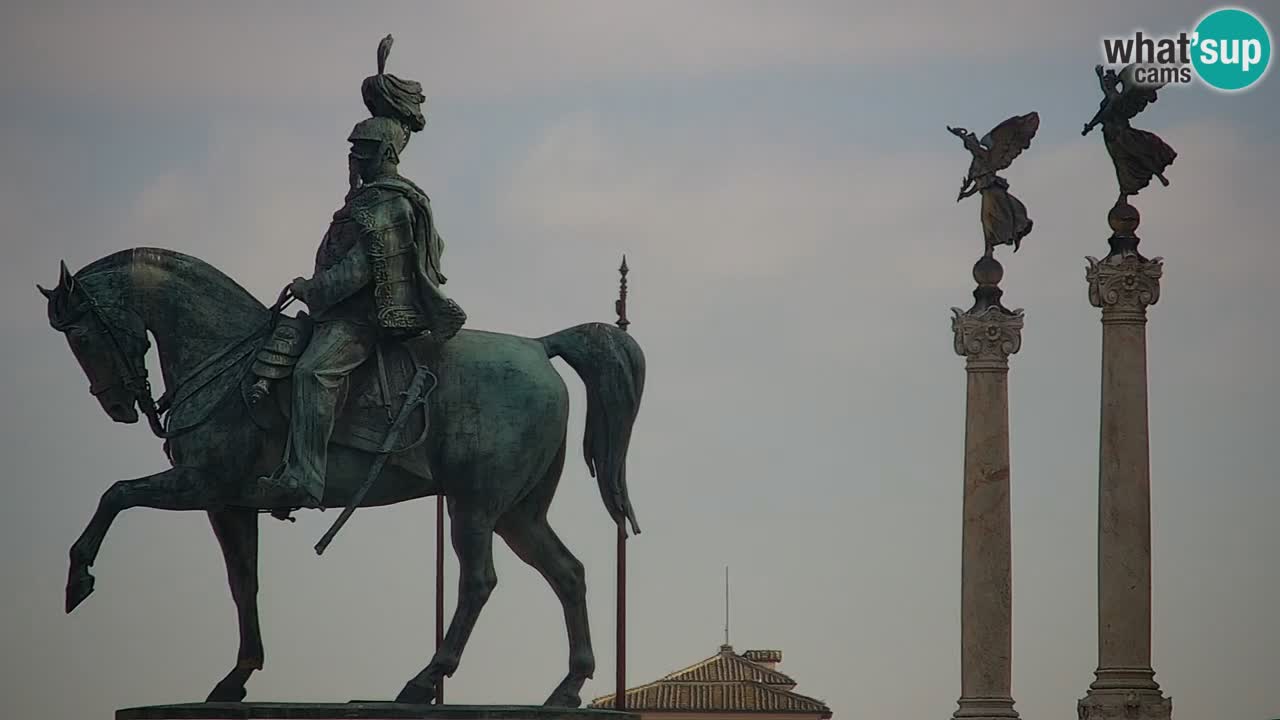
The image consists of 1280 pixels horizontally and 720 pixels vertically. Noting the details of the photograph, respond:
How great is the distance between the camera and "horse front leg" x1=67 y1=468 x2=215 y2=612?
1105 inches

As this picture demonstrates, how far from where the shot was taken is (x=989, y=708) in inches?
2018

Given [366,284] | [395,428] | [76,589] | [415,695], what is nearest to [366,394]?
[395,428]

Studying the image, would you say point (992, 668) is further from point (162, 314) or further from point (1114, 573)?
point (162, 314)

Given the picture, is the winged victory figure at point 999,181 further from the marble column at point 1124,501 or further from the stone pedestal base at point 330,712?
the stone pedestal base at point 330,712

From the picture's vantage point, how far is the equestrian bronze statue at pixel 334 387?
28.2 metres

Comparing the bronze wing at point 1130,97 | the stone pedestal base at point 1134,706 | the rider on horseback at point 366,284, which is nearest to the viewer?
the rider on horseback at point 366,284

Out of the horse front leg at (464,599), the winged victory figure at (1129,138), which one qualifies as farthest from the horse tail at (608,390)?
the winged victory figure at (1129,138)

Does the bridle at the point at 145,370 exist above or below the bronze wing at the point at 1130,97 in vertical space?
below

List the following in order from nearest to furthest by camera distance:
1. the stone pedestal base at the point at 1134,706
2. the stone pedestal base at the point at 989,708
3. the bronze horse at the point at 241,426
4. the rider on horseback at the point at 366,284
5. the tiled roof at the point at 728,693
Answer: the rider on horseback at the point at 366,284, the bronze horse at the point at 241,426, the stone pedestal base at the point at 1134,706, the stone pedestal base at the point at 989,708, the tiled roof at the point at 728,693

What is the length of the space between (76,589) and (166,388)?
67.1 inches

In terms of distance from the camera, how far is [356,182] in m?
28.8

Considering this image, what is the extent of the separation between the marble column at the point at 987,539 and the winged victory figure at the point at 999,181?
4.94 ft

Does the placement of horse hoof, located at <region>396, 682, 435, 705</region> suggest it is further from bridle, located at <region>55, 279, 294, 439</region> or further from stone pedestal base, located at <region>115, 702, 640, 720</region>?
bridle, located at <region>55, 279, 294, 439</region>

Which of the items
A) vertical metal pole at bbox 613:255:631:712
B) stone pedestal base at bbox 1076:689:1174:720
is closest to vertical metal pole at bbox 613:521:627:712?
vertical metal pole at bbox 613:255:631:712
